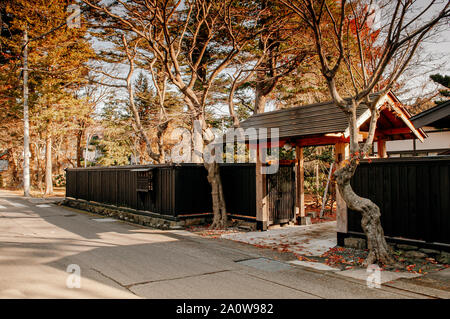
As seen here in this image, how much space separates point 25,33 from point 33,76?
9.90 feet

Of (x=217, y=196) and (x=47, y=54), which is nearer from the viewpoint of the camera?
(x=217, y=196)

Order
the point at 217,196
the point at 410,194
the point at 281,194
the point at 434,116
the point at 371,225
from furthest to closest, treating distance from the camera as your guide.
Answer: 1. the point at 217,196
2. the point at 281,194
3. the point at 434,116
4. the point at 410,194
5. the point at 371,225

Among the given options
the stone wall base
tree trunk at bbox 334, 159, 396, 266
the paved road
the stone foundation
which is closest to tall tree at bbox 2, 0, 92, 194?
the stone foundation

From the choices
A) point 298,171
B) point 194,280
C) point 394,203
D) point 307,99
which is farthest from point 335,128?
point 307,99

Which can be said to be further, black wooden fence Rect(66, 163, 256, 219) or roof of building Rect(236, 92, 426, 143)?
black wooden fence Rect(66, 163, 256, 219)

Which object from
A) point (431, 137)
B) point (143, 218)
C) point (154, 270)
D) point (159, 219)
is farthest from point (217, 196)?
point (431, 137)

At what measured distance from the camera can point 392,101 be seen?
9.30 metres

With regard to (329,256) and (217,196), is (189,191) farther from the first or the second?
(329,256)

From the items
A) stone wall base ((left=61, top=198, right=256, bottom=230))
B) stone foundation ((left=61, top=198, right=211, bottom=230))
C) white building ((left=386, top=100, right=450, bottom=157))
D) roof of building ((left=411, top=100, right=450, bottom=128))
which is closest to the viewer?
roof of building ((left=411, top=100, right=450, bottom=128))

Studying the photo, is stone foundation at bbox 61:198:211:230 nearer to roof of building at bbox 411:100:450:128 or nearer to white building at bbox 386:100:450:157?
roof of building at bbox 411:100:450:128

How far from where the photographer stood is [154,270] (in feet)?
22.6

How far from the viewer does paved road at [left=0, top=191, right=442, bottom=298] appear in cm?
553

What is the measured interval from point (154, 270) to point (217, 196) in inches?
229

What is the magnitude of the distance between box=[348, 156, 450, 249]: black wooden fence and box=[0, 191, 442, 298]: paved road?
2380 mm
